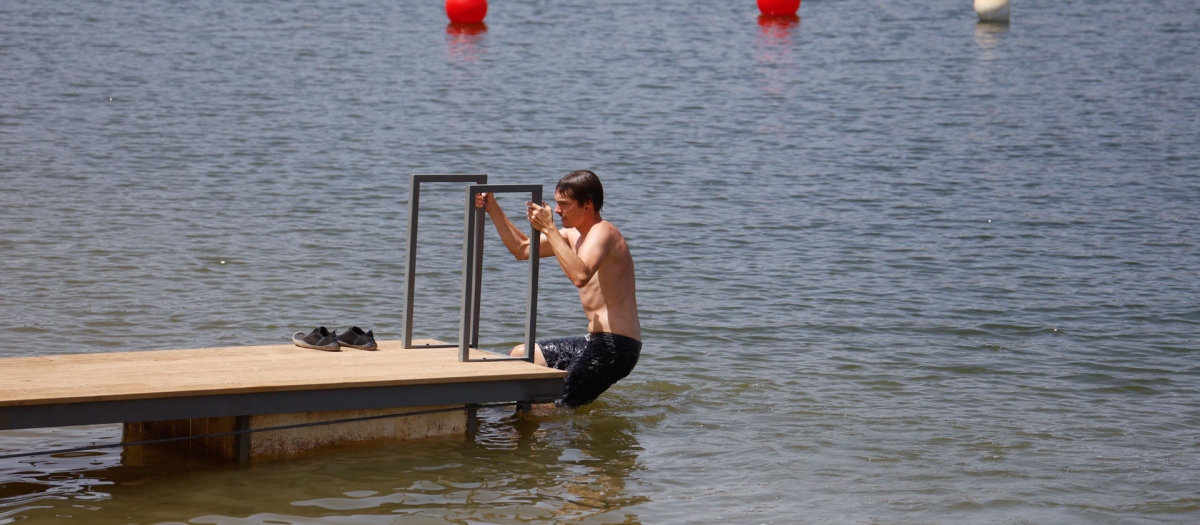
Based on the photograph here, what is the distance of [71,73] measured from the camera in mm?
24828

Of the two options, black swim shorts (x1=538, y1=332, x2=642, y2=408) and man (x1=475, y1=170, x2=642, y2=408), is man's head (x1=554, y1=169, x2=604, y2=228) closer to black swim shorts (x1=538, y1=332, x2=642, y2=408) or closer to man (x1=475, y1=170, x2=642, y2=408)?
man (x1=475, y1=170, x2=642, y2=408)

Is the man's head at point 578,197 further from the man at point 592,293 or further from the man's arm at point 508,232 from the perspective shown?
the man's arm at point 508,232

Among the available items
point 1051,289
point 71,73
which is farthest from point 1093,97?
point 71,73

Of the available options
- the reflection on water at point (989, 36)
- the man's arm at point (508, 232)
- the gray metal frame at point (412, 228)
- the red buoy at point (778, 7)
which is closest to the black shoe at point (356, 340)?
the gray metal frame at point (412, 228)

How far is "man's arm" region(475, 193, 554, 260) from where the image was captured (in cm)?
648

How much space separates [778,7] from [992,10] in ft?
19.9

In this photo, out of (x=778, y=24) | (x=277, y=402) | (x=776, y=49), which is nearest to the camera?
(x=277, y=402)

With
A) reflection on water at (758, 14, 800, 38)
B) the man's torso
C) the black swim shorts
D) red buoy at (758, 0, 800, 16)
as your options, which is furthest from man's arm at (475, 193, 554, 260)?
red buoy at (758, 0, 800, 16)

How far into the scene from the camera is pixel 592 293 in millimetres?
6988

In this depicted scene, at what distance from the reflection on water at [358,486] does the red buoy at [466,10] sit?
97.0ft

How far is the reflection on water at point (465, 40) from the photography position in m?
30.6

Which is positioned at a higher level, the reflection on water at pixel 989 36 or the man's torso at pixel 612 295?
the reflection on water at pixel 989 36

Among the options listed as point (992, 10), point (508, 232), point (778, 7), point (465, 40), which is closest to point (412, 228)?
point (508, 232)

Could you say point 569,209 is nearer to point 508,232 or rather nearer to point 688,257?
point 508,232
